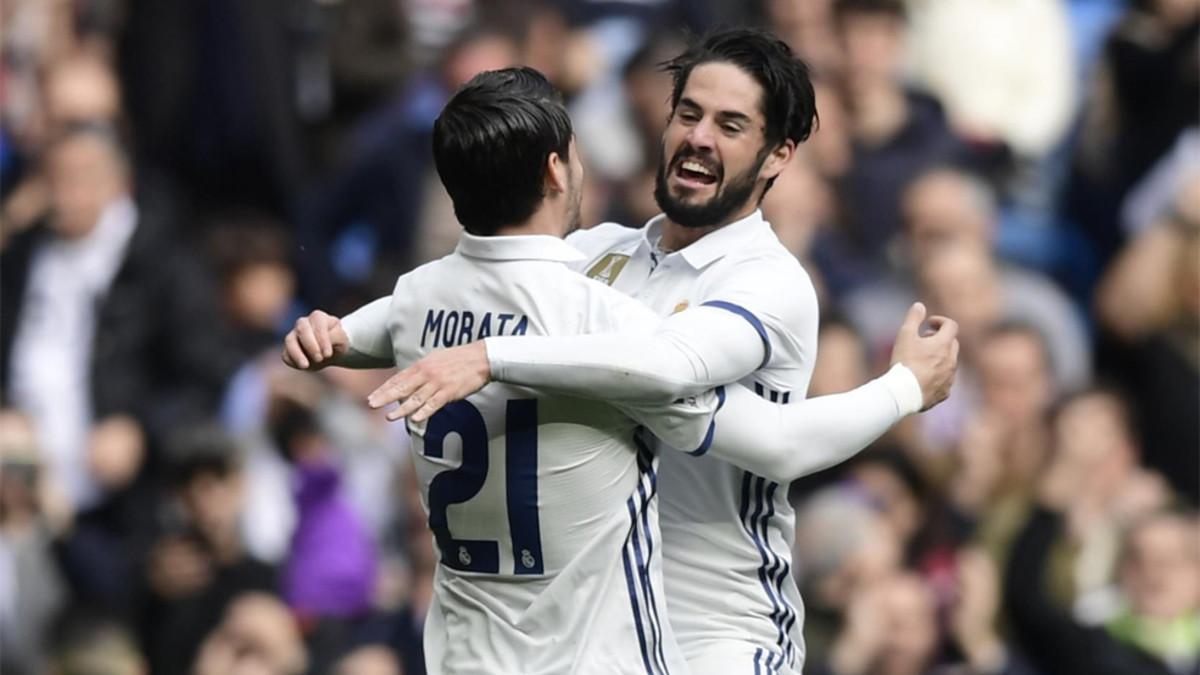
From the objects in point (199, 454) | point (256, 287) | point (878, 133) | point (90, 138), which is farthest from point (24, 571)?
point (878, 133)

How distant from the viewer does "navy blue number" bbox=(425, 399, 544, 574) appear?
4676mm

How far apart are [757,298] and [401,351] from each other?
0.66m

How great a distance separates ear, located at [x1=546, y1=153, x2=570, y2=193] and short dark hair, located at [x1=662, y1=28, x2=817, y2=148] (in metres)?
0.53

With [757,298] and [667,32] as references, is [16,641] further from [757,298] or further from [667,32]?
[757,298]

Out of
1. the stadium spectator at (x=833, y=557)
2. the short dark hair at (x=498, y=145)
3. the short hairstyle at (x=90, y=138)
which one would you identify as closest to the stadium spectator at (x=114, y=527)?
the short hairstyle at (x=90, y=138)

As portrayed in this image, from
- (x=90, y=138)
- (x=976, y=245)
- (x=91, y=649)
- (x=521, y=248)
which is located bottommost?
(x=91, y=649)

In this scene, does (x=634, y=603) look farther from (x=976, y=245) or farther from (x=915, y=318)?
(x=976, y=245)

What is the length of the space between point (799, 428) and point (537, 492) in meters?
0.51

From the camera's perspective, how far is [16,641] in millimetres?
8508

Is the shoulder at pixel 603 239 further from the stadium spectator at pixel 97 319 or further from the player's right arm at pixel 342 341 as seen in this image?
the stadium spectator at pixel 97 319

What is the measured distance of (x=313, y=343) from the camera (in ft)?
15.8

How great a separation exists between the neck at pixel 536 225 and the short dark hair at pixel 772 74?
569 mm

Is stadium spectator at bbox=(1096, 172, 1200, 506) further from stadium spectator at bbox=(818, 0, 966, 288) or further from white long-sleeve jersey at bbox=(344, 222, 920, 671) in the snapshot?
white long-sleeve jersey at bbox=(344, 222, 920, 671)

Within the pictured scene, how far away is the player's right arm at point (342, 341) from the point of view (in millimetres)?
4832
